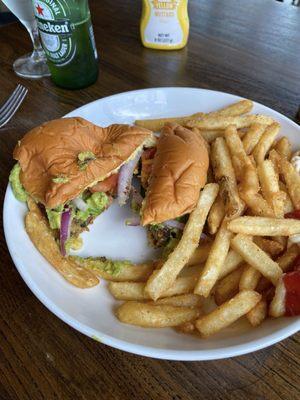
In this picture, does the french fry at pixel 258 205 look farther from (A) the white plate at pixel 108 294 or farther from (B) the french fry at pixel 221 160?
(A) the white plate at pixel 108 294

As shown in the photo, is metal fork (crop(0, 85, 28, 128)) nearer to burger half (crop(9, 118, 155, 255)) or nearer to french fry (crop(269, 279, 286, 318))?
burger half (crop(9, 118, 155, 255))

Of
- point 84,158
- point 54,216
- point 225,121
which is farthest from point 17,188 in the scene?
point 225,121

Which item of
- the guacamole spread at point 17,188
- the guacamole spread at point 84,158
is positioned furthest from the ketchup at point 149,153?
the guacamole spread at point 17,188

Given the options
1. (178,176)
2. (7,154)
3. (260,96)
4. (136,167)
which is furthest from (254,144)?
(7,154)

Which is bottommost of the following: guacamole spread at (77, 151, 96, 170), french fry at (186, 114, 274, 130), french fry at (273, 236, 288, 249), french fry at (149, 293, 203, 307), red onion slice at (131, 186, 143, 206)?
french fry at (149, 293, 203, 307)

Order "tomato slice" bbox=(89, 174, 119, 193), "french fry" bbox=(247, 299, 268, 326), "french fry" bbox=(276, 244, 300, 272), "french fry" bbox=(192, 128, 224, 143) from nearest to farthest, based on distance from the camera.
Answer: "french fry" bbox=(247, 299, 268, 326)
"french fry" bbox=(276, 244, 300, 272)
"tomato slice" bbox=(89, 174, 119, 193)
"french fry" bbox=(192, 128, 224, 143)

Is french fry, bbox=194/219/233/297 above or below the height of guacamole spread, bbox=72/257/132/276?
above

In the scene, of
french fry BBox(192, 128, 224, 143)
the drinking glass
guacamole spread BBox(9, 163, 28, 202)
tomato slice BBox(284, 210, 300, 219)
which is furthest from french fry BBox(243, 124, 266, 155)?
the drinking glass
